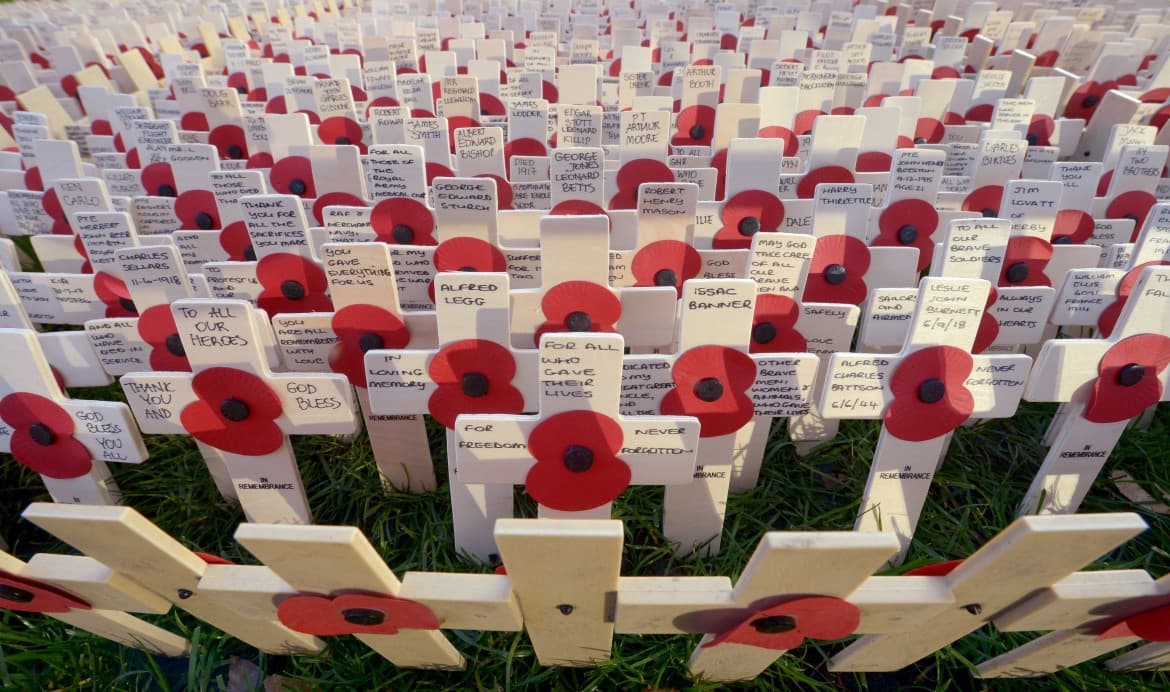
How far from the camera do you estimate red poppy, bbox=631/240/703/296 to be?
1.76 m

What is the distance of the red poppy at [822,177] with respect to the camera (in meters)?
2.26

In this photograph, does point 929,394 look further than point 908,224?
No

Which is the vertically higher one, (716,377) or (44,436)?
(716,377)

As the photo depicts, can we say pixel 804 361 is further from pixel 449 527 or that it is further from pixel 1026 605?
pixel 449 527

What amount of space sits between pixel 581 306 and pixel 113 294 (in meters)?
1.25

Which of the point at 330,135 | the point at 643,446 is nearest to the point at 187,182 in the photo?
the point at 330,135

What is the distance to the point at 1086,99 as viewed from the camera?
11.9ft

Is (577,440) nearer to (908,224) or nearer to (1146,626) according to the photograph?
(1146,626)

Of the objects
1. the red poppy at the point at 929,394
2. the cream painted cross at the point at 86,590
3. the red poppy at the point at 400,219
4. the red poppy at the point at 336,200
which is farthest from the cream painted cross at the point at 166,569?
the red poppy at the point at 336,200

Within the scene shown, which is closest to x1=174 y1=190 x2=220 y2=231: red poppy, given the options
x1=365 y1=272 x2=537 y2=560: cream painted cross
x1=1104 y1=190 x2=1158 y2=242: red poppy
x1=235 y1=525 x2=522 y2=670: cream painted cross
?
x1=365 y1=272 x2=537 y2=560: cream painted cross

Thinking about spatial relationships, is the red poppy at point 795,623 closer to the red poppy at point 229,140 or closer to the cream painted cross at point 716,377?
the cream painted cross at point 716,377

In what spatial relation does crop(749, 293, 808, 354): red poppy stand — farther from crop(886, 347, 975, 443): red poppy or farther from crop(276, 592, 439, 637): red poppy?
crop(276, 592, 439, 637): red poppy

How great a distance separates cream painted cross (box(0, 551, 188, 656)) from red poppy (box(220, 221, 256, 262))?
3.42 ft

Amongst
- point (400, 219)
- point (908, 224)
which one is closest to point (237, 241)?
point (400, 219)
